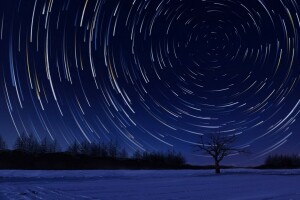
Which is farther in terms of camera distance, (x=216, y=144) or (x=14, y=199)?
(x=216, y=144)

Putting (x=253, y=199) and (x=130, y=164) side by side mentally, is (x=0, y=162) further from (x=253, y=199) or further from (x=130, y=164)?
(x=253, y=199)

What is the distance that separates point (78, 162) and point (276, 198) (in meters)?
54.0

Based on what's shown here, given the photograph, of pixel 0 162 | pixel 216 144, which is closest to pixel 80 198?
pixel 216 144

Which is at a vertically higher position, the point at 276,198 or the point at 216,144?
the point at 216,144

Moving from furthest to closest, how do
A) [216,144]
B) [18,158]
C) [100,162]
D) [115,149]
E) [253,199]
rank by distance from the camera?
1. [115,149]
2. [100,162]
3. [18,158]
4. [216,144]
5. [253,199]

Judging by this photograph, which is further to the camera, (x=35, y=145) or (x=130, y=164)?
(x=35, y=145)

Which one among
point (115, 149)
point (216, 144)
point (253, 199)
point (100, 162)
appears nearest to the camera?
point (253, 199)

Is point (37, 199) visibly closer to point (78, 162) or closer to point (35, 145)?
point (78, 162)

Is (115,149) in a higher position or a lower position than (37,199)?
higher

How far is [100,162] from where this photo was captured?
67.4 metres

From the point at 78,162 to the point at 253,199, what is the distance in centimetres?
5392

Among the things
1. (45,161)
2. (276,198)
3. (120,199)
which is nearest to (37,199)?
(120,199)

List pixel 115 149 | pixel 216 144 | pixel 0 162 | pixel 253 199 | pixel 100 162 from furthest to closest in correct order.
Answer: pixel 115 149 → pixel 100 162 → pixel 0 162 → pixel 216 144 → pixel 253 199

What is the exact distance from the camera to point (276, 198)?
42.8ft
